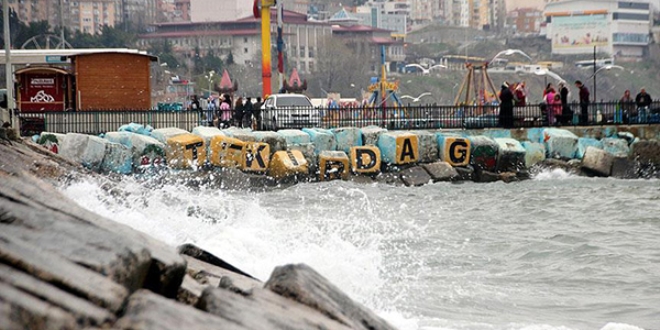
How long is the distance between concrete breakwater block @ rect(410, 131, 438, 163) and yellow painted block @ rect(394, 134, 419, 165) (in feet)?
0.69

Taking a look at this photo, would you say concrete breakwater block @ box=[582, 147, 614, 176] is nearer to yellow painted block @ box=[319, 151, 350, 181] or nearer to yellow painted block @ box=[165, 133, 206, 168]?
yellow painted block @ box=[319, 151, 350, 181]

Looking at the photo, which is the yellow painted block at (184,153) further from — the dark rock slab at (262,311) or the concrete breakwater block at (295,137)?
the dark rock slab at (262,311)

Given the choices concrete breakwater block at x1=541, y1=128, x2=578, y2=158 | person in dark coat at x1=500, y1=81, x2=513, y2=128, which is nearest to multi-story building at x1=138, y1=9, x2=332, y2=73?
person in dark coat at x1=500, y1=81, x2=513, y2=128

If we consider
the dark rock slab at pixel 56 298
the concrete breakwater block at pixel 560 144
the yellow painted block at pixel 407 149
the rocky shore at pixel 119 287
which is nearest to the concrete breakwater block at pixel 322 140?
the yellow painted block at pixel 407 149

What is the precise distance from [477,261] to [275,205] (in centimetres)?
828

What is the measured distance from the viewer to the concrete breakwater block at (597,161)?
3049 cm

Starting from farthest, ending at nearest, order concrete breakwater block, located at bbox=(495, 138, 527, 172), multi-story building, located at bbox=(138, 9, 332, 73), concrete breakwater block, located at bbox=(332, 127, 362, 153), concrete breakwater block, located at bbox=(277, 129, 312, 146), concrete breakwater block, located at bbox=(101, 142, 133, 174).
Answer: multi-story building, located at bbox=(138, 9, 332, 73), concrete breakwater block, located at bbox=(495, 138, 527, 172), concrete breakwater block, located at bbox=(332, 127, 362, 153), concrete breakwater block, located at bbox=(277, 129, 312, 146), concrete breakwater block, located at bbox=(101, 142, 133, 174)

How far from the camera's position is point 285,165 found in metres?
27.2

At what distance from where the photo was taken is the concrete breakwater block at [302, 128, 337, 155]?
28986mm

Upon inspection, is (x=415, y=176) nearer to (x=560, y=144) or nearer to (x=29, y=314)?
(x=560, y=144)

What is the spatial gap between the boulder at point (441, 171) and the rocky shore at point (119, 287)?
21507 mm

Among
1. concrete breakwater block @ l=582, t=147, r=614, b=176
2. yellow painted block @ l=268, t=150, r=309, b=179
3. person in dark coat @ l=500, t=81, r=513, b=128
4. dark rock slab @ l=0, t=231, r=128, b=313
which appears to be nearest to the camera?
dark rock slab @ l=0, t=231, r=128, b=313

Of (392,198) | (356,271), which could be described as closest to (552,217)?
(392,198)

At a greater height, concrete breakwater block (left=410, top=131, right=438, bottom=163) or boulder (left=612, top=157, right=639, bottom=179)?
concrete breakwater block (left=410, top=131, right=438, bottom=163)
